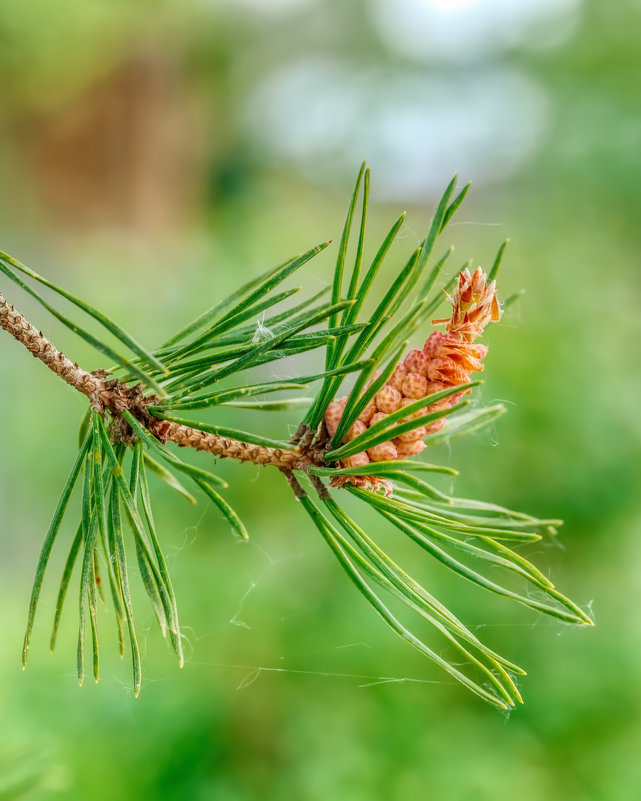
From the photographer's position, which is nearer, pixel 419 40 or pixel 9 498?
pixel 9 498

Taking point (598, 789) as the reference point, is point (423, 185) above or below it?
above

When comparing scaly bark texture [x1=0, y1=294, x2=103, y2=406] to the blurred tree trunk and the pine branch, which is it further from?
the blurred tree trunk

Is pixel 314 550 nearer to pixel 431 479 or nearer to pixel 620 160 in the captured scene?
pixel 431 479

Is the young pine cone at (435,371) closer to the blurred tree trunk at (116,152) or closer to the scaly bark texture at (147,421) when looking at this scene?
the scaly bark texture at (147,421)

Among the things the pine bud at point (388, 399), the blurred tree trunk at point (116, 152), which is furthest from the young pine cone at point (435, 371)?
the blurred tree trunk at point (116, 152)

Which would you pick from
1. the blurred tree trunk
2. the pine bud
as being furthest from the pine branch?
the blurred tree trunk

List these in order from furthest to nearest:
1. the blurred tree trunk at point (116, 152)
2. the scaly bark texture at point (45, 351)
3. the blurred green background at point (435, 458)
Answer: the blurred tree trunk at point (116, 152), the blurred green background at point (435, 458), the scaly bark texture at point (45, 351)

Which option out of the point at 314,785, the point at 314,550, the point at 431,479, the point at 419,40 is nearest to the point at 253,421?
the point at 314,550
